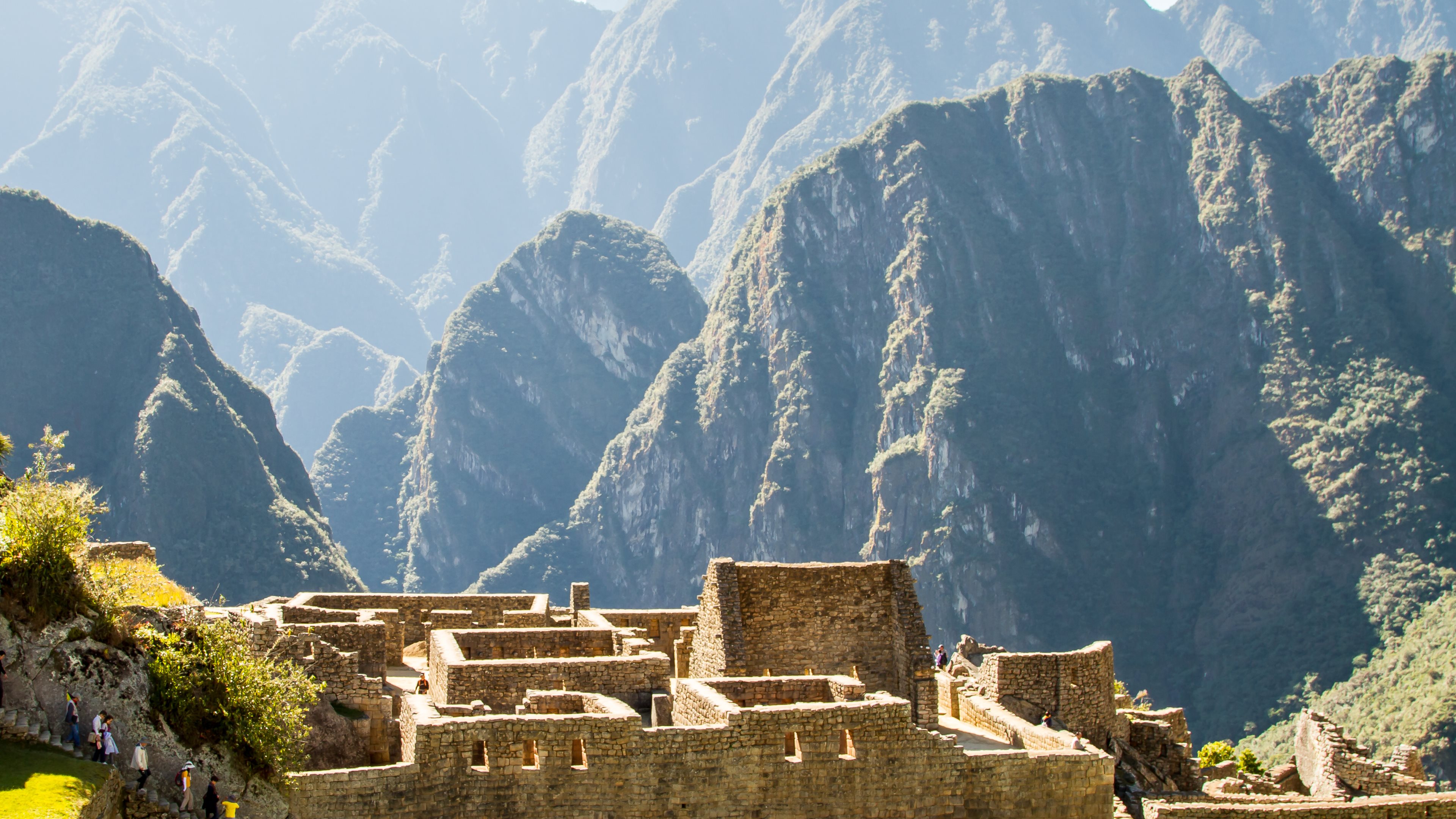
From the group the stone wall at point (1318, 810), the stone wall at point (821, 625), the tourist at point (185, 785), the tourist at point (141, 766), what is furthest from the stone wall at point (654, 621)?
the tourist at point (141, 766)

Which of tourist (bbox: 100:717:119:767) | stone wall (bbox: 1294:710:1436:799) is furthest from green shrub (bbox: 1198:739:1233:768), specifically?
tourist (bbox: 100:717:119:767)

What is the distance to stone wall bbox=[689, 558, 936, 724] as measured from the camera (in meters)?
26.3

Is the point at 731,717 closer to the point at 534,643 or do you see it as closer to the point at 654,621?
the point at 534,643

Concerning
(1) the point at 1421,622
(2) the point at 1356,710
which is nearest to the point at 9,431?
(2) the point at 1356,710

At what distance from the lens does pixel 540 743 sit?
20.2 metres

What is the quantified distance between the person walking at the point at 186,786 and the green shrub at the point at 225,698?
620 mm

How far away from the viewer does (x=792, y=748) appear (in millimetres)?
21453

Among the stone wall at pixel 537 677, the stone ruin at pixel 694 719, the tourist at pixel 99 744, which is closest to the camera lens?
the tourist at pixel 99 744

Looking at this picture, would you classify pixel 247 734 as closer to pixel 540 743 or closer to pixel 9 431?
pixel 540 743

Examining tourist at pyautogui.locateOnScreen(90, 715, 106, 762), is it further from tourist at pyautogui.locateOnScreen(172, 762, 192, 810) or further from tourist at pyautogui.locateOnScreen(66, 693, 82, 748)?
tourist at pyautogui.locateOnScreen(172, 762, 192, 810)

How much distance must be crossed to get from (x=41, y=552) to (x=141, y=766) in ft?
10.5

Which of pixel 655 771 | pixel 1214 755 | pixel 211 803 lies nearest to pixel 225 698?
pixel 211 803

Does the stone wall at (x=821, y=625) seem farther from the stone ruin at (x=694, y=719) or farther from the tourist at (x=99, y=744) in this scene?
the tourist at (x=99, y=744)

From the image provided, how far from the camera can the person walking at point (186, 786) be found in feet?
62.3
